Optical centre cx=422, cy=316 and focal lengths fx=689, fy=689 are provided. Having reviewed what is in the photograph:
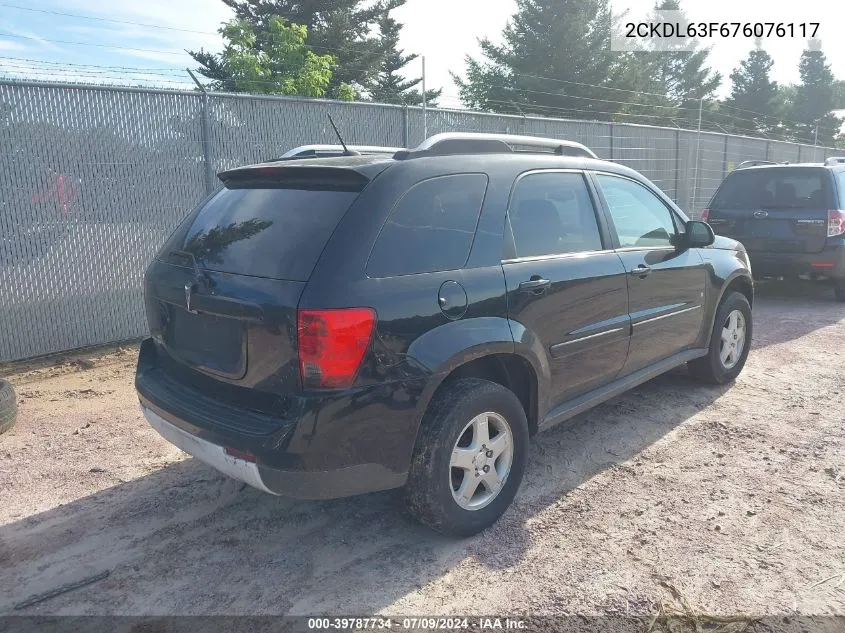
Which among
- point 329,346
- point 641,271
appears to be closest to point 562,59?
point 641,271

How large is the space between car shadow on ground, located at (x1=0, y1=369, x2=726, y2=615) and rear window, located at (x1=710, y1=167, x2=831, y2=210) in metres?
6.22

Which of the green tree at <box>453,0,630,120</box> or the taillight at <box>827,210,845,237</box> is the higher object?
the green tree at <box>453,0,630,120</box>

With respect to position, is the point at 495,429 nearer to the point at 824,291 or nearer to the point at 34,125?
the point at 34,125

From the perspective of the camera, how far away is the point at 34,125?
5.92 m

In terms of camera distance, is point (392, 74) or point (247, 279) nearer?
point (247, 279)

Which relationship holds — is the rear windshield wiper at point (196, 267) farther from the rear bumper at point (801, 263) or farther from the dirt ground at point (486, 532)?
the rear bumper at point (801, 263)

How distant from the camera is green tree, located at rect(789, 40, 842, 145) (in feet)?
169

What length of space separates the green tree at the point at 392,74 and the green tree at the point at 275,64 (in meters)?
11.6

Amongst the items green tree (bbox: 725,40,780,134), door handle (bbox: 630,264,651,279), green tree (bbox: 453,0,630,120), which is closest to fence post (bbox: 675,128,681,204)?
door handle (bbox: 630,264,651,279)

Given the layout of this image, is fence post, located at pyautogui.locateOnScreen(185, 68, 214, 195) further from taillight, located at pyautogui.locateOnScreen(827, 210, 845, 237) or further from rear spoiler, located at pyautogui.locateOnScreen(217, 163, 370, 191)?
taillight, located at pyautogui.locateOnScreen(827, 210, 845, 237)

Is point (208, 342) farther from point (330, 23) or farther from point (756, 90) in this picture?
point (756, 90)

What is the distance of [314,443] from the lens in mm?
2672

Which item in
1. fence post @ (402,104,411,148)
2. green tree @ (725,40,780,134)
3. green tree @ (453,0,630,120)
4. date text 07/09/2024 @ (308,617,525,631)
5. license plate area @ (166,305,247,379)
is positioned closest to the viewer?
date text 07/09/2024 @ (308,617,525,631)

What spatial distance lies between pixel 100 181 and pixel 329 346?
4.73 meters
